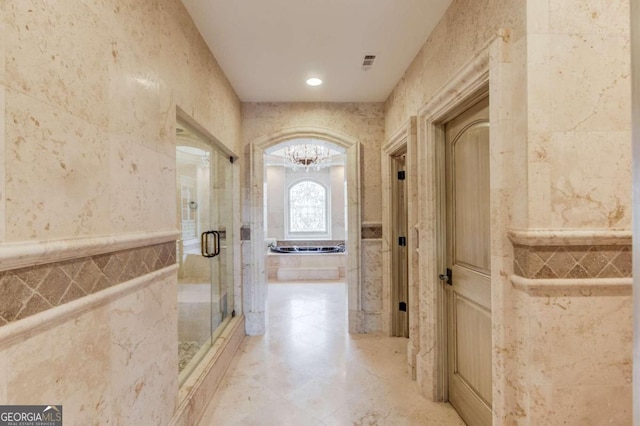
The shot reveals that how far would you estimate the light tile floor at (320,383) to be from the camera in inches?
84.7

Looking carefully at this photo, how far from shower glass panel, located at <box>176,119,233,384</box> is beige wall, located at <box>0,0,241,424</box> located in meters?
0.48

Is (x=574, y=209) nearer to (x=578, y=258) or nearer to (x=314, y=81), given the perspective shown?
(x=578, y=258)

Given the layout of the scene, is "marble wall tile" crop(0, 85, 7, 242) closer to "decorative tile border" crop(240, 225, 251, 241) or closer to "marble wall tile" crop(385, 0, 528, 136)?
"marble wall tile" crop(385, 0, 528, 136)

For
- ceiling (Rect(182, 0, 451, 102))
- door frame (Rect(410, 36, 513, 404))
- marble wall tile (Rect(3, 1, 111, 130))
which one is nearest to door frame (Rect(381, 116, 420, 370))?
door frame (Rect(410, 36, 513, 404))

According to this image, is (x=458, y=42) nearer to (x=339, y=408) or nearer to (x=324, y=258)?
(x=339, y=408)

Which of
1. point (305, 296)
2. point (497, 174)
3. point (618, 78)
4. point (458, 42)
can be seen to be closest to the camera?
point (618, 78)

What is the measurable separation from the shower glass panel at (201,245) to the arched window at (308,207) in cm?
525

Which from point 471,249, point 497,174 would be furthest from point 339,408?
point 497,174

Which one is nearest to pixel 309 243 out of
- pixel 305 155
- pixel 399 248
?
pixel 305 155

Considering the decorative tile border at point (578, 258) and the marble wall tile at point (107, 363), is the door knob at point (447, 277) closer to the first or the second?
the decorative tile border at point (578, 258)

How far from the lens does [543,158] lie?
4.23 ft

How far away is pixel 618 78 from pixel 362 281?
2882 millimetres

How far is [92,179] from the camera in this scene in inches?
44.4

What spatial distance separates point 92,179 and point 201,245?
159 centimetres
